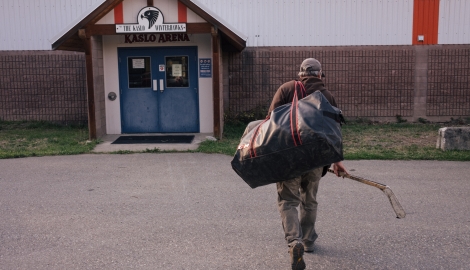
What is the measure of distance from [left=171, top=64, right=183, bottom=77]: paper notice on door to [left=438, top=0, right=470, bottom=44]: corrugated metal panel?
6755 mm

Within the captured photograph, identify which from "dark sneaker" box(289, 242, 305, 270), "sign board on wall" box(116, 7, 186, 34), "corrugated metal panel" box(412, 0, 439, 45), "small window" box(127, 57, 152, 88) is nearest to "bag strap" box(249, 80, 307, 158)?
"dark sneaker" box(289, 242, 305, 270)

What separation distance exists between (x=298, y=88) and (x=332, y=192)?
113 inches

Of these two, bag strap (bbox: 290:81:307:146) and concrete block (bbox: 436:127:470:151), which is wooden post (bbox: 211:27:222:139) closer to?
concrete block (bbox: 436:127:470:151)

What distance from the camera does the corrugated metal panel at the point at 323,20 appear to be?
13.4m

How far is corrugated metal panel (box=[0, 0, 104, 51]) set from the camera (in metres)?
13.5

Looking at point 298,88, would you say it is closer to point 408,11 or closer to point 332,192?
point 332,192

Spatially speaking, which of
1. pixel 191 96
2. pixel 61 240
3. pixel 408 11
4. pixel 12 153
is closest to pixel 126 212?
pixel 61 240

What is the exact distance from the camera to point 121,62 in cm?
1220

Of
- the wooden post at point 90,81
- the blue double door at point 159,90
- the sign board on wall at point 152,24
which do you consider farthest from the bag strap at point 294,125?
the blue double door at point 159,90

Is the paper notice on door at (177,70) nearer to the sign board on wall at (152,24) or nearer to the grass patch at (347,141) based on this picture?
the sign board on wall at (152,24)

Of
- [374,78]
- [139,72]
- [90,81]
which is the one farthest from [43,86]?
[374,78]

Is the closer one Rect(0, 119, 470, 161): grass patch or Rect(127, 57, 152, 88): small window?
Rect(0, 119, 470, 161): grass patch

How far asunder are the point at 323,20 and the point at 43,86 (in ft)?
24.9

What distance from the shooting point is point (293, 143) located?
4.21 meters
